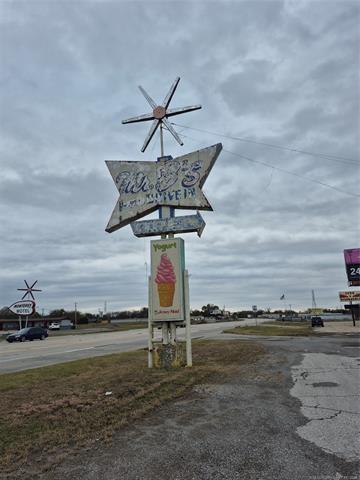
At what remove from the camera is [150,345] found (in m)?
13.0

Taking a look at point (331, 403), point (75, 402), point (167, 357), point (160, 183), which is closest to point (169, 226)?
point (160, 183)

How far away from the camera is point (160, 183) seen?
14156 millimetres

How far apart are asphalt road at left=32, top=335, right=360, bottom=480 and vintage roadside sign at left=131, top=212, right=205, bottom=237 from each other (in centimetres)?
534

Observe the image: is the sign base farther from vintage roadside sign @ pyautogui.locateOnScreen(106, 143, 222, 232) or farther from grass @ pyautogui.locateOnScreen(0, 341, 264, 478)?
vintage roadside sign @ pyautogui.locateOnScreen(106, 143, 222, 232)

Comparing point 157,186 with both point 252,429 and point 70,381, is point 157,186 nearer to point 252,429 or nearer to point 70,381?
point 70,381

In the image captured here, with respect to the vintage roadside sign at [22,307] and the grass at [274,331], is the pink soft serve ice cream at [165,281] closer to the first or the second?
the grass at [274,331]

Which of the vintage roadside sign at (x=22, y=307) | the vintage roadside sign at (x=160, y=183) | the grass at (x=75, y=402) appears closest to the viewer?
the grass at (x=75, y=402)

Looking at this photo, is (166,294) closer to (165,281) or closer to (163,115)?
(165,281)

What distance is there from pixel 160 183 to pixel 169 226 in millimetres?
1517

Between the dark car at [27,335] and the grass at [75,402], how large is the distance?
99.2 feet

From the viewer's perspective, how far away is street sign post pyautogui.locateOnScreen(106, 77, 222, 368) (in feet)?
43.3

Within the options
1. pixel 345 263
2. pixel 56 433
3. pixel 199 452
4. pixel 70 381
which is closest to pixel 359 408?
pixel 199 452

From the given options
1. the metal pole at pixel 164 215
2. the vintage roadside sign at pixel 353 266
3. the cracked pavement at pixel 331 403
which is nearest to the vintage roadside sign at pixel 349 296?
the vintage roadside sign at pixel 353 266

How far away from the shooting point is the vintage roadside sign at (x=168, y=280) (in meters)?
13.2
